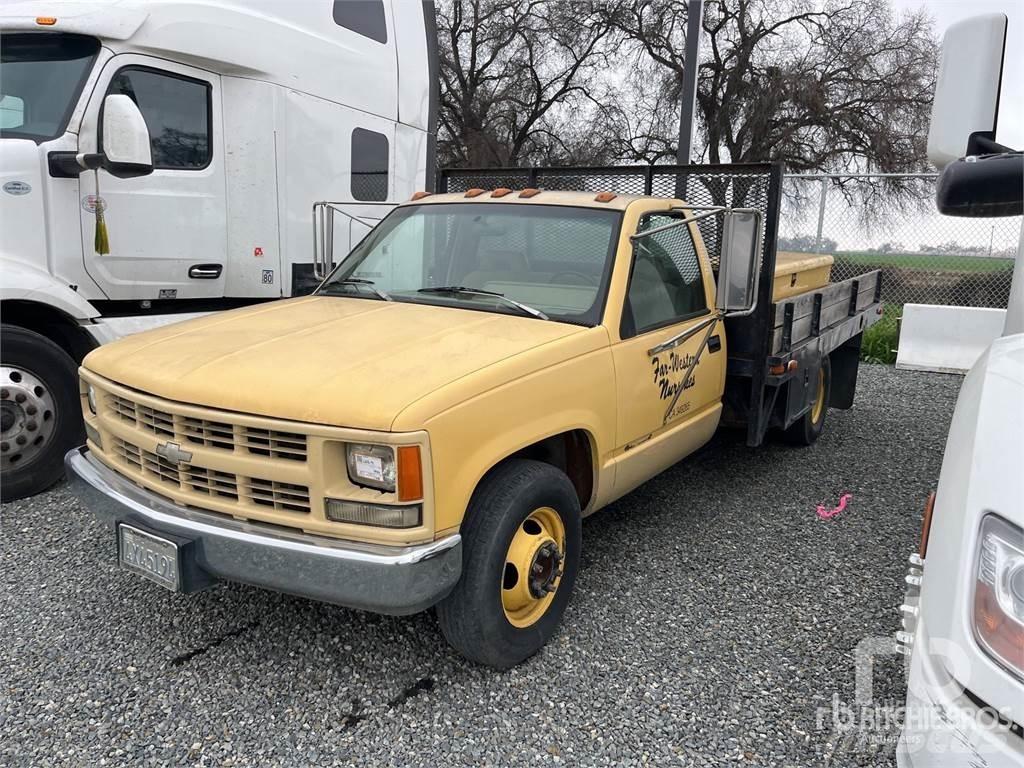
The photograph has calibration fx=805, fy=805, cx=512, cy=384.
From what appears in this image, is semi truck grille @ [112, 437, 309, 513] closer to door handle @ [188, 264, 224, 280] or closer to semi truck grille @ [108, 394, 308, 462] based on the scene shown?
semi truck grille @ [108, 394, 308, 462]

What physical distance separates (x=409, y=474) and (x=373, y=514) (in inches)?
8.0

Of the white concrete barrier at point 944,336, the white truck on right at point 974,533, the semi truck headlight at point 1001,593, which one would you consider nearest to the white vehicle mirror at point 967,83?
the white truck on right at point 974,533

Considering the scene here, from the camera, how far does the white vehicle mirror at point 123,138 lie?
468cm

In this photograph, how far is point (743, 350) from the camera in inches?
191

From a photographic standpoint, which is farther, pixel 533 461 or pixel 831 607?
pixel 831 607

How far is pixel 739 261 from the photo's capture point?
13.2 feet

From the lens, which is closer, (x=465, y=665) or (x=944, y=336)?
(x=465, y=665)

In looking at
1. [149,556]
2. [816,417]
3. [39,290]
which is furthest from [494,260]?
[816,417]

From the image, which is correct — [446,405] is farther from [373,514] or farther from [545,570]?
[545,570]

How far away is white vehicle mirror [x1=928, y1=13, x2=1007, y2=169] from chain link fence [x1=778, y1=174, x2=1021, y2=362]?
29.6 feet

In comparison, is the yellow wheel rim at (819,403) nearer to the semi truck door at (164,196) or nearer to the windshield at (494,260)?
the windshield at (494,260)

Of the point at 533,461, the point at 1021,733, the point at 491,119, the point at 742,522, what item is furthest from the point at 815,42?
the point at 1021,733

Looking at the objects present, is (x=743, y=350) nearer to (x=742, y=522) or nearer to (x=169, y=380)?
(x=742, y=522)

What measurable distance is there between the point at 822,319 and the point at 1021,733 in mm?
4471
